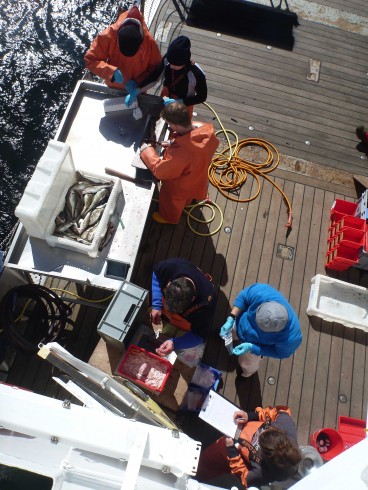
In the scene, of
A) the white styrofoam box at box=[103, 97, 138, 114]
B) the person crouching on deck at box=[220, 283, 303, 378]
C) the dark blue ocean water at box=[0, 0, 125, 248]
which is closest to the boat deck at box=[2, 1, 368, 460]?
the person crouching on deck at box=[220, 283, 303, 378]

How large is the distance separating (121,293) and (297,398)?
2.62m

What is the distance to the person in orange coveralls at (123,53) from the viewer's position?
14.9 feet

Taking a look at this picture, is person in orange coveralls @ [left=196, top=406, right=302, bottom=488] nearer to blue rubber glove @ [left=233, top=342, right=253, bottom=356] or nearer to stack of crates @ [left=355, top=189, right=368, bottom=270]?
blue rubber glove @ [left=233, top=342, right=253, bottom=356]

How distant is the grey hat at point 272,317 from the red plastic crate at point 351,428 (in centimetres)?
186

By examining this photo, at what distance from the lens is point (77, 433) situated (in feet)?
7.86

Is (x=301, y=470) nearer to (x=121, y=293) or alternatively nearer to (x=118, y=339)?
(x=118, y=339)

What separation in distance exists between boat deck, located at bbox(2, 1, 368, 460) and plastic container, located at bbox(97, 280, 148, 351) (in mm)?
1267

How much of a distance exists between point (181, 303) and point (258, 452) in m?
1.51

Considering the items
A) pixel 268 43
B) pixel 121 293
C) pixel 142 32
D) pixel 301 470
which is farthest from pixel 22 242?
pixel 268 43

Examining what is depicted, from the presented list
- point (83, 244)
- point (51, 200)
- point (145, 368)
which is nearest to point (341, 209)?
point (145, 368)

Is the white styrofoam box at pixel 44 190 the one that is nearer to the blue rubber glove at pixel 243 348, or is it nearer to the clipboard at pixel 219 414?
the blue rubber glove at pixel 243 348

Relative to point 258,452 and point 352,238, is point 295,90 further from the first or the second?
point 258,452

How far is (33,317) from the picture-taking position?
185 inches

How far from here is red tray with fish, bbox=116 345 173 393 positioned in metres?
3.98
